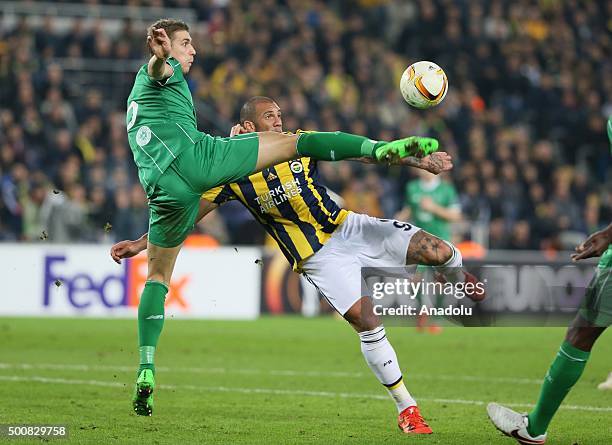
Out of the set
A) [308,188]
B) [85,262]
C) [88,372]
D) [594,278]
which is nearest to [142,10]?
[85,262]

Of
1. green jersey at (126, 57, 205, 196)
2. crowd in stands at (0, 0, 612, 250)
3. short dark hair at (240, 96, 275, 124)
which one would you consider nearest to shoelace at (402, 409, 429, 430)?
green jersey at (126, 57, 205, 196)

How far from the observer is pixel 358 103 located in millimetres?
22391

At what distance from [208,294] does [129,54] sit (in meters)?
6.23

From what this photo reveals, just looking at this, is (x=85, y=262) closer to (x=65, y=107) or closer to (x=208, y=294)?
(x=208, y=294)

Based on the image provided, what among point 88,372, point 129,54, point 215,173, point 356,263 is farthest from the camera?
point 129,54

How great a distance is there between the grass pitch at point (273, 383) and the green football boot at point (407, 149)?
1.72 meters

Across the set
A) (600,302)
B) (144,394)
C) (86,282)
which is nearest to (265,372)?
(144,394)

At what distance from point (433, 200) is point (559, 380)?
904cm

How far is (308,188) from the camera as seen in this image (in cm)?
791

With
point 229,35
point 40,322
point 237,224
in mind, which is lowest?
point 40,322

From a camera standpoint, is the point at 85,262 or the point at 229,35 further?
the point at 229,35

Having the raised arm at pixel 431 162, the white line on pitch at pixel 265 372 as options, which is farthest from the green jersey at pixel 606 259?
the white line on pitch at pixel 265 372

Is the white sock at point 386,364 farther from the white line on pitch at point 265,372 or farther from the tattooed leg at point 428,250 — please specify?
the white line on pitch at point 265,372

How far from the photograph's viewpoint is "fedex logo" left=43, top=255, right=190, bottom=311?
1672 cm
